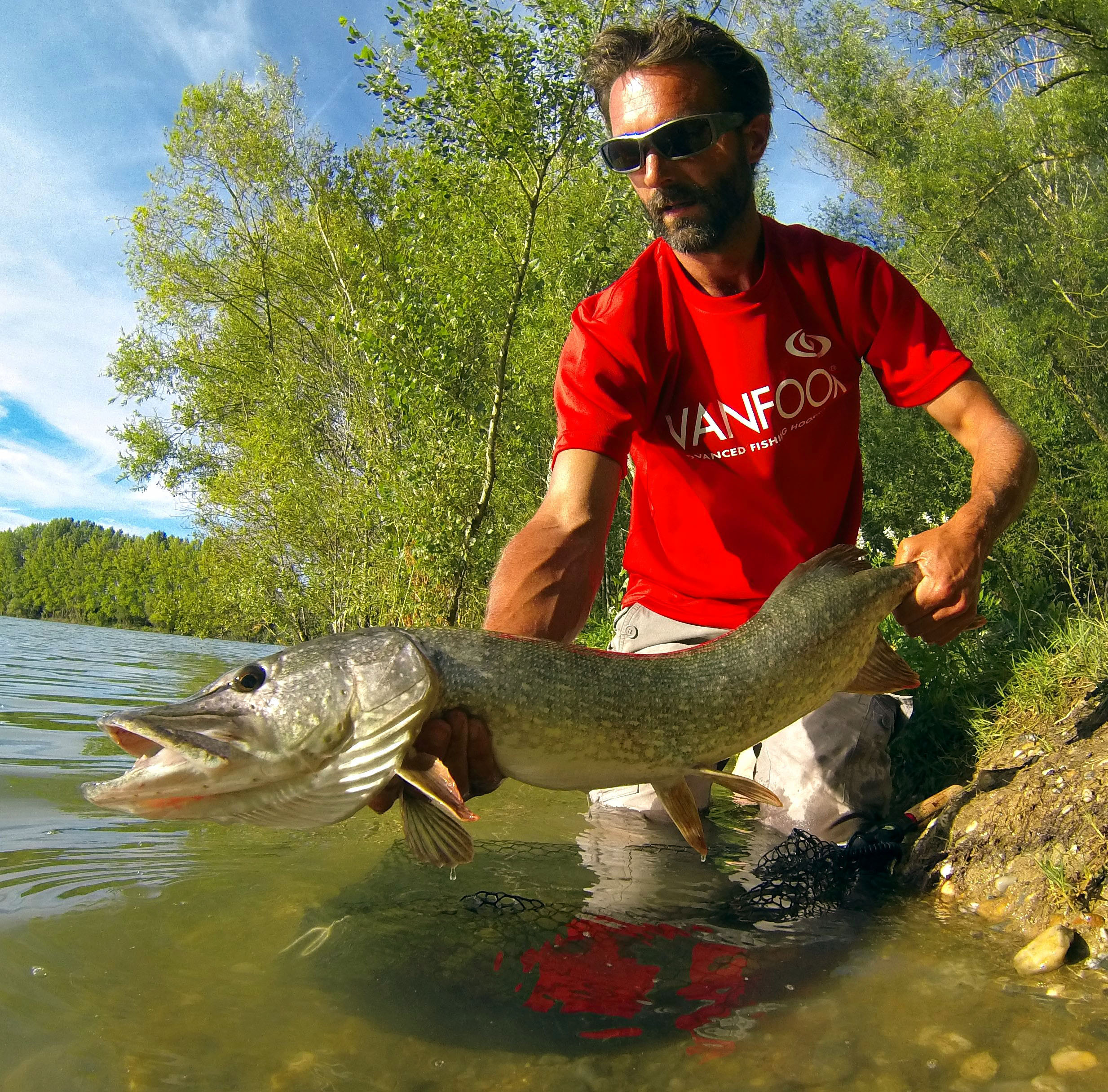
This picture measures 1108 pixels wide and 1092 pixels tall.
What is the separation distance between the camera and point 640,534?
3.69 metres

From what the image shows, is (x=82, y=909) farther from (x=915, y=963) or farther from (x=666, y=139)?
(x=666, y=139)

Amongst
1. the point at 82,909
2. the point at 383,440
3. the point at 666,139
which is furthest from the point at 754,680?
the point at 383,440

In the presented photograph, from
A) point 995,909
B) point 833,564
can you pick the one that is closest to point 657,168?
point 833,564

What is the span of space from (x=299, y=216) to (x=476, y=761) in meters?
21.1

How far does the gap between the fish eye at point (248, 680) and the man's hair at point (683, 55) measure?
2.73 meters

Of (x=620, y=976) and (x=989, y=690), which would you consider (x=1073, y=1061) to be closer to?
(x=620, y=976)

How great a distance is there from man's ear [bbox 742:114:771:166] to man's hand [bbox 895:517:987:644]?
1.82 metres

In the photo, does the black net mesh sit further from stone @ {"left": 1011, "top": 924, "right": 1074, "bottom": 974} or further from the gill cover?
the gill cover

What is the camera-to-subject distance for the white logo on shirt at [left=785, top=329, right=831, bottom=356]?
3.32 m

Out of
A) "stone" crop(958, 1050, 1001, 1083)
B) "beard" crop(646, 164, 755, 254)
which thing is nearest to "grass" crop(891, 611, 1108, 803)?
"stone" crop(958, 1050, 1001, 1083)

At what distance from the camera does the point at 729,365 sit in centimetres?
331

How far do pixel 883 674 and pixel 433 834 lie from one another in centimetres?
159

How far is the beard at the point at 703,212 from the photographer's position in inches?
131

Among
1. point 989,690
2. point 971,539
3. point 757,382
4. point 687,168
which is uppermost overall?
point 687,168
